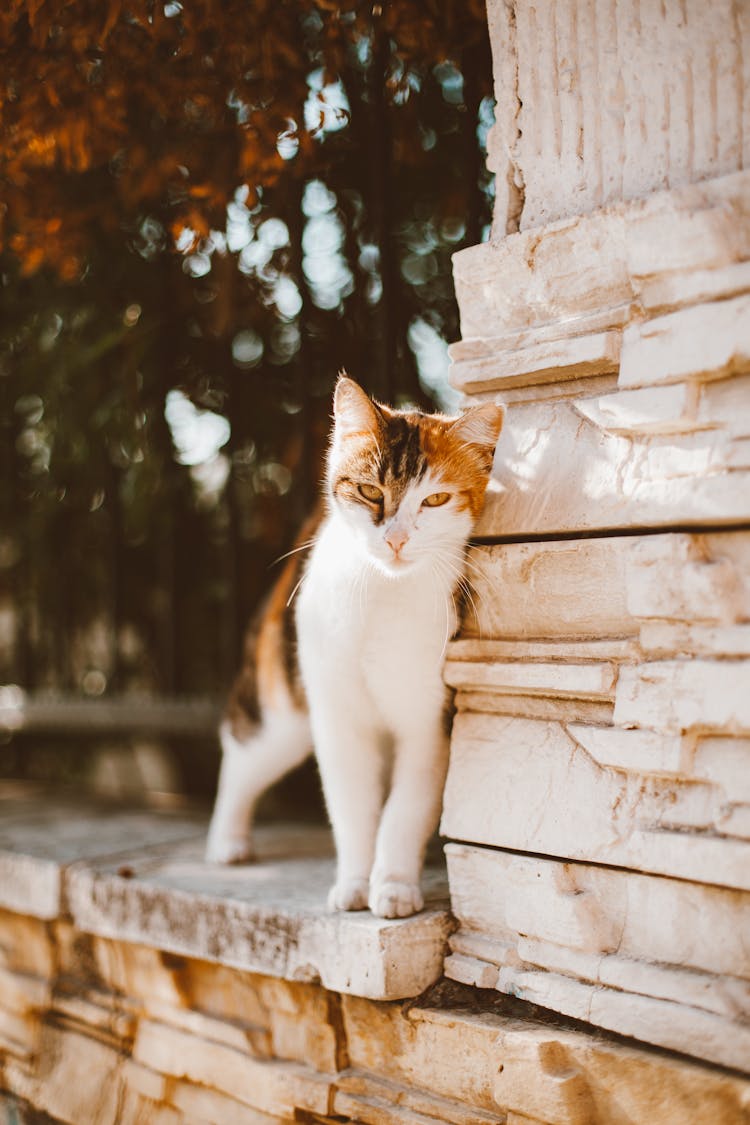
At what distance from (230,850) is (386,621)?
2.64ft

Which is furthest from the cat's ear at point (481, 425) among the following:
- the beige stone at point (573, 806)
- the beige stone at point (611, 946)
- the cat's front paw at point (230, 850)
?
the cat's front paw at point (230, 850)

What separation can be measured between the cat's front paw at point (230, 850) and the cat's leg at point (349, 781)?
0.44 m

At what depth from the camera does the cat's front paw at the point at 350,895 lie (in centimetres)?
168

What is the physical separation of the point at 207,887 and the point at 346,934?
0.46 m

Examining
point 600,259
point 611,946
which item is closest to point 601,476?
point 600,259

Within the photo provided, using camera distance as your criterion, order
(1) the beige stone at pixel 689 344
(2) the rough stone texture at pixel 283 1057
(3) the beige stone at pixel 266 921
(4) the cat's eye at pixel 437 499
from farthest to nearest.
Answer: (4) the cat's eye at pixel 437 499 < (3) the beige stone at pixel 266 921 < (2) the rough stone texture at pixel 283 1057 < (1) the beige stone at pixel 689 344

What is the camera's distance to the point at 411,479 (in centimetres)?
169

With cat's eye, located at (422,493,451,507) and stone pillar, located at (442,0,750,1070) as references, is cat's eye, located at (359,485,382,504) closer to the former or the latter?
cat's eye, located at (422,493,451,507)

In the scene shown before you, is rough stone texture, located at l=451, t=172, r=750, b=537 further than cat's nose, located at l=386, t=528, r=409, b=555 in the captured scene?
No

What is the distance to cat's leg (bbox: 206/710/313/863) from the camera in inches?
84.7

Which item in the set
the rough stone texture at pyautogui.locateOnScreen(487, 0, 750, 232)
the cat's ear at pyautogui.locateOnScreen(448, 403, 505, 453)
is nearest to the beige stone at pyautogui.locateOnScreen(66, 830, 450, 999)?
the cat's ear at pyautogui.locateOnScreen(448, 403, 505, 453)

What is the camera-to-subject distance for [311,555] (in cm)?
199

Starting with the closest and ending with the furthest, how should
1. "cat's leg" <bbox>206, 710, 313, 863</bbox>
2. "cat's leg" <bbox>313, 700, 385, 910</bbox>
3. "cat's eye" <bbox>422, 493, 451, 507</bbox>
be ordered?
"cat's eye" <bbox>422, 493, 451, 507</bbox>, "cat's leg" <bbox>313, 700, 385, 910</bbox>, "cat's leg" <bbox>206, 710, 313, 863</bbox>

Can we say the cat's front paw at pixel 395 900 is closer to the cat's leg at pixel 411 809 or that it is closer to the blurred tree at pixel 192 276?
the cat's leg at pixel 411 809
